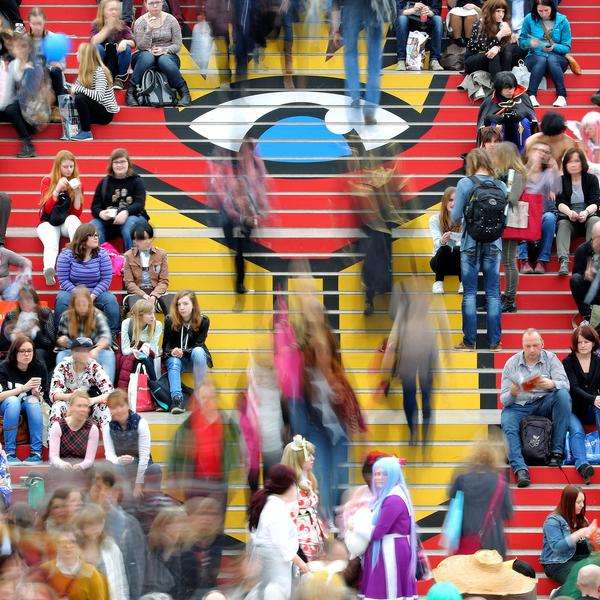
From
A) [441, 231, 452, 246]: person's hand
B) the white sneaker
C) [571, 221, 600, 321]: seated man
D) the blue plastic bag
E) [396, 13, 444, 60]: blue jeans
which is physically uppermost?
[396, 13, 444, 60]: blue jeans

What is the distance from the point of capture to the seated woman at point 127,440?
1255 centimetres

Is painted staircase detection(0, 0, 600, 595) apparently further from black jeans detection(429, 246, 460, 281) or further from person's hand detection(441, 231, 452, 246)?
person's hand detection(441, 231, 452, 246)

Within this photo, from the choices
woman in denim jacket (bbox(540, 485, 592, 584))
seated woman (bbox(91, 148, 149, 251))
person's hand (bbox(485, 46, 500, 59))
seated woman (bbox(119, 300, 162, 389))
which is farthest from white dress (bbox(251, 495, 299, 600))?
person's hand (bbox(485, 46, 500, 59))

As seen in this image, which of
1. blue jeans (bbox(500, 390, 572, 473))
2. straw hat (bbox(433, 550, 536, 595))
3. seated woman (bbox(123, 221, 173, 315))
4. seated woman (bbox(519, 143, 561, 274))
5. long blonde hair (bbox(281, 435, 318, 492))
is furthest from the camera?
seated woman (bbox(519, 143, 561, 274))

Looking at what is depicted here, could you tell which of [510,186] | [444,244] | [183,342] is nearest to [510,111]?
[510,186]

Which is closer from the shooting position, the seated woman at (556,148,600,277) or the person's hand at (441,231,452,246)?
the person's hand at (441,231,452,246)

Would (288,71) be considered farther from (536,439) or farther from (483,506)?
(483,506)

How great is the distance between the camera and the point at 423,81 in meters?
17.2

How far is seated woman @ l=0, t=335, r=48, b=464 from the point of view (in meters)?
13.1

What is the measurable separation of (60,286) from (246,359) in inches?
67.2

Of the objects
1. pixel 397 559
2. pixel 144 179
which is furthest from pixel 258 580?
pixel 144 179

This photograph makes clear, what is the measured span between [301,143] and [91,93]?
2111 millimetres

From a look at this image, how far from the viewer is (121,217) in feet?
48.6

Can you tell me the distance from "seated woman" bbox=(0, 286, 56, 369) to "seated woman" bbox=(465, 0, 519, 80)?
212 inches
